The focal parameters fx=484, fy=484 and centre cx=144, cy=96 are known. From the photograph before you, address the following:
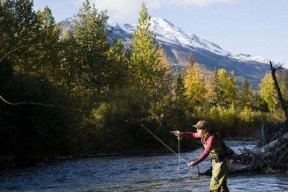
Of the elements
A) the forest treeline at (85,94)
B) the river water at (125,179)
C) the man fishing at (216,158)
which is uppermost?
the forest treeline at (85,94)

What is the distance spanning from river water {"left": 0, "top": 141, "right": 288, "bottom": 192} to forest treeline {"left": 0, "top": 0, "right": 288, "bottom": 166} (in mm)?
3097

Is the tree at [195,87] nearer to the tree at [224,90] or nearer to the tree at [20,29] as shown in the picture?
the tree at [224,90]

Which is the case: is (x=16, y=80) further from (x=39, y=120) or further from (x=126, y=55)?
(x=126, y=55)

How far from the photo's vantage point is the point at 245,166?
22.5 m

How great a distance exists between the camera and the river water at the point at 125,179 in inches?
738

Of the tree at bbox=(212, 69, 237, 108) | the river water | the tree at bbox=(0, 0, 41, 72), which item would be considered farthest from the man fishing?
the tree at bbox=(212, 69, 237, 108)

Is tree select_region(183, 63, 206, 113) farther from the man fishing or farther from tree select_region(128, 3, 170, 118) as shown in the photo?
the man fishing

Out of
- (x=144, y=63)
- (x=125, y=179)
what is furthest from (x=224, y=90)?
(x=125, y=179)

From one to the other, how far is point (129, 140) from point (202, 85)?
3727 cm

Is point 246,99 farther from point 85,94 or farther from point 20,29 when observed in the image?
point 20,29

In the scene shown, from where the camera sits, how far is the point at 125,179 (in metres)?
22.7

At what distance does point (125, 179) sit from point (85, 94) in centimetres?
3637

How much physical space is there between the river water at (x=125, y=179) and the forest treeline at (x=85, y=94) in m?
3.10

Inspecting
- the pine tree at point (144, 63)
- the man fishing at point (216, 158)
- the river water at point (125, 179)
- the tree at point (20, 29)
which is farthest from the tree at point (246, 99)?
the man fishing at point (216, 158)
